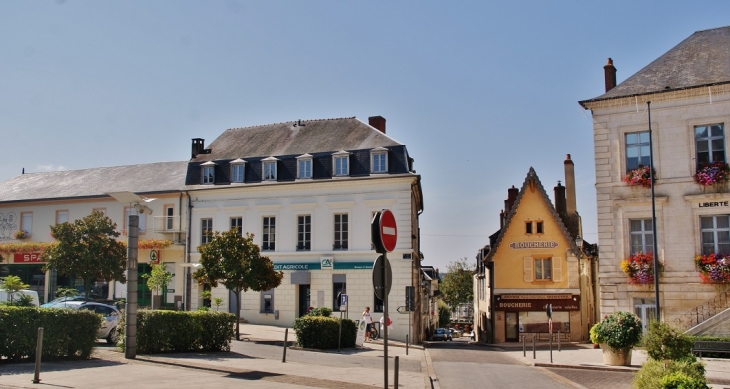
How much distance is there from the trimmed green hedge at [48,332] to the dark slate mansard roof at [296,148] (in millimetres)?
18671

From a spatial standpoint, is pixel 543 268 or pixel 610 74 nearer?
pixel 610 74

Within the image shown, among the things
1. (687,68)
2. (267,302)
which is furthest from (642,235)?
(267,302)

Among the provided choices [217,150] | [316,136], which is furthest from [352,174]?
→ [217,150]

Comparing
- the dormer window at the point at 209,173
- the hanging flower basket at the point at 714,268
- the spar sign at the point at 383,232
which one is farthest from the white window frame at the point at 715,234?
the dormer window at the point at 209,173

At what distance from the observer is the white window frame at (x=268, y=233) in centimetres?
3425

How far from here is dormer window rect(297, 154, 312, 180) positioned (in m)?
33.8

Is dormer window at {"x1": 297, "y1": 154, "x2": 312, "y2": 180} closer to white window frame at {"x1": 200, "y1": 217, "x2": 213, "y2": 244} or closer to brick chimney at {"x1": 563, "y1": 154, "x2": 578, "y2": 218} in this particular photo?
white window frame at {"x1": 200, "y1": 217, "x2": 213, "y2": 244}

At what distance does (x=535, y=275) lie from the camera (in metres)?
36.8

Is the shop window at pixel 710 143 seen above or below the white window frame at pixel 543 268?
above

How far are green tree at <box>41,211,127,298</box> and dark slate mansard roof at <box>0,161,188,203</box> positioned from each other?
5.45m

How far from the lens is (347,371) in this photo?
15.9 meters

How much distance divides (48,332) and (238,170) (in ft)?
69.5

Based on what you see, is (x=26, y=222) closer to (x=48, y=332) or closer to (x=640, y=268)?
(x=48, y=332)

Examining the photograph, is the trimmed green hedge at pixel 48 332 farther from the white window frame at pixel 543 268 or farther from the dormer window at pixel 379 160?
the white window frame at pixel 543 268
